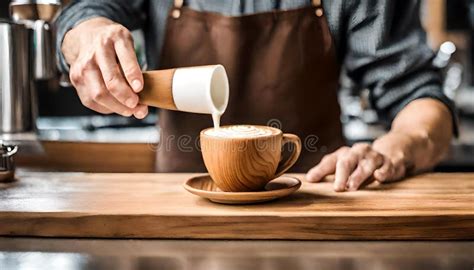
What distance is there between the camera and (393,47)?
1929mm

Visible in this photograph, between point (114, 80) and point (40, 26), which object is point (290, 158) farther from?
point (40, 26)

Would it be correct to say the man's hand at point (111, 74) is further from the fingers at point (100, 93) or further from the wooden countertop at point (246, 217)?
the wooden countertop at point (246, 217)

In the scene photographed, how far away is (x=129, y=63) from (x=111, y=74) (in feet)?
0.14

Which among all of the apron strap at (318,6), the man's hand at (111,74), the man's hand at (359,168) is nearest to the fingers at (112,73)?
the man's hand at (111,74)

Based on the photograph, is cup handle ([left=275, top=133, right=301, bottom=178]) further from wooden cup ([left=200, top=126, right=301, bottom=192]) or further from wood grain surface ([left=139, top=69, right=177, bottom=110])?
wood grain surface ([left=139, top=69, right=177, bottom=110])

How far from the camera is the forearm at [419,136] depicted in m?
1.62

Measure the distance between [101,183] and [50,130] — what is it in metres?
1.58

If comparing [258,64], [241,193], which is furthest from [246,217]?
[258,64]

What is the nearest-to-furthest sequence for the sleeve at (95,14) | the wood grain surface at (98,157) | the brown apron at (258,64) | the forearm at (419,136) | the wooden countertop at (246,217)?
the wooden countertop at (246,217), the forearm at (419,136), the sleeve at (95,14), the brown apron at (258,64), the wood grain surface at (98,157)

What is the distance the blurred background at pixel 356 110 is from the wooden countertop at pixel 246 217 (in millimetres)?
841

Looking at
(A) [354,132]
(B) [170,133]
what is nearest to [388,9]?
(B) [170,133]

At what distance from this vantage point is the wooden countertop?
4.09 ft

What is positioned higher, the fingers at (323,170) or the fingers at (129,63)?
the fingers at (129,63)

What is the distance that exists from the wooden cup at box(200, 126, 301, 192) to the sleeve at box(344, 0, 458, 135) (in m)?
0.65
